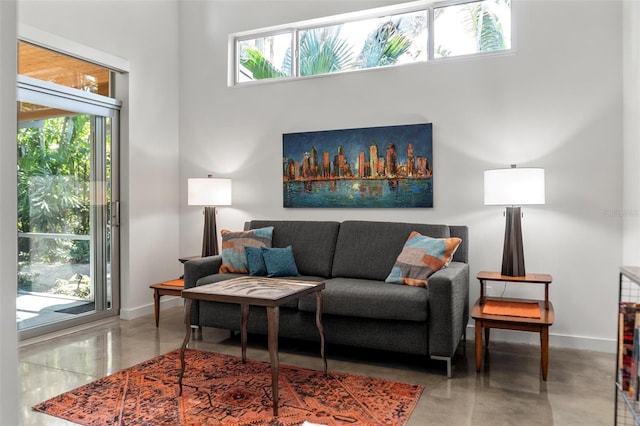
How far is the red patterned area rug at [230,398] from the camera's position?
220cm

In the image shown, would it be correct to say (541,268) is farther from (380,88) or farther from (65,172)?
(65,172)

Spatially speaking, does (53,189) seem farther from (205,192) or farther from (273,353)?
(273,353)

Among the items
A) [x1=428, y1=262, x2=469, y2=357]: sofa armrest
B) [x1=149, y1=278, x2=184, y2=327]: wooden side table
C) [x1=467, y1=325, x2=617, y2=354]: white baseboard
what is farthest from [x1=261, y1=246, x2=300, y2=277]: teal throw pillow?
[x1=467, y1=325, x2=617, y2=354]: white baseboard

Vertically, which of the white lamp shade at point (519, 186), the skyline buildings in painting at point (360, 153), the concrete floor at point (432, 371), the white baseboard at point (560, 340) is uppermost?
the skyline buildings in painting at point (360, 153)

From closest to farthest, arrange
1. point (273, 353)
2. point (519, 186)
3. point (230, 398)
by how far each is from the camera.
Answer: point (273, 353), point (230, 398), point (519, 186)

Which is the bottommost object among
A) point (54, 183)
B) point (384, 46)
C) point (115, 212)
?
point (115, 212)

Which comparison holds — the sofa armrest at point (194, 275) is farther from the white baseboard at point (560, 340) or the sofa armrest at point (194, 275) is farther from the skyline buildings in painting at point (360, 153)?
the white baseboard at point (560, 340)

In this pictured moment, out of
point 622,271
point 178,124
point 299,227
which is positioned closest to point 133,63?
point 178,124

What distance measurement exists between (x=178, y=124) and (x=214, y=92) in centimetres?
56

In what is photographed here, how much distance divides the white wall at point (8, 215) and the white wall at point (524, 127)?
3219 millimetres

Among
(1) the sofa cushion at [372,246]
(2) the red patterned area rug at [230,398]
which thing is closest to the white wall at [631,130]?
(1) the sofa cushion at [372,246]

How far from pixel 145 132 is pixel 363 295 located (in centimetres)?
289

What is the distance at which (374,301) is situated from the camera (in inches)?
114

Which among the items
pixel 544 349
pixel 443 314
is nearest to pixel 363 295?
pixel 443 314
